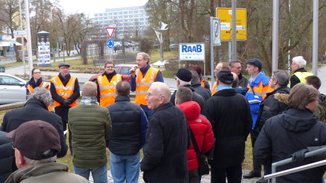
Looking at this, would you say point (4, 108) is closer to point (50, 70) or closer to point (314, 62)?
point (314, 62)

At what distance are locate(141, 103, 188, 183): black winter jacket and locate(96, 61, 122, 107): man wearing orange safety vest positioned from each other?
4.00 metres

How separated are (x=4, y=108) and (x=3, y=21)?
151 ft

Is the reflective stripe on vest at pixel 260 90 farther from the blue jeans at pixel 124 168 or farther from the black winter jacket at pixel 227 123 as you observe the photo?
the blue jeans at pixel 124 168

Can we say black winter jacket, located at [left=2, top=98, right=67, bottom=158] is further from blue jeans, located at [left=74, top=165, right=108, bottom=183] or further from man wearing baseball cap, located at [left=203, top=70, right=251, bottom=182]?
man wearing baseball cap, located at [left=203, top=70, right=251, bottom=182]

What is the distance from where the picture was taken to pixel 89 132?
5102 millimetres

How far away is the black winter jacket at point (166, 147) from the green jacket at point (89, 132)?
92 centimetres

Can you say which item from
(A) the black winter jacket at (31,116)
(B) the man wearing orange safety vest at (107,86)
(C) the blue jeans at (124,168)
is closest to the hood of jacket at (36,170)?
(A) the black winter jacket at (31,116)

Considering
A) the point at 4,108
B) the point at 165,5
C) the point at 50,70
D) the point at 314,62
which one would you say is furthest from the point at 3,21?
the point at 314,62

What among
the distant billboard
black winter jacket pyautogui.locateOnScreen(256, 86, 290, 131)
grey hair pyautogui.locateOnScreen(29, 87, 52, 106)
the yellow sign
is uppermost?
the yellow sign

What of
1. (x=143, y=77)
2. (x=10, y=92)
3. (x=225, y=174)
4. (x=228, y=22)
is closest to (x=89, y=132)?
(x=225, y=174)

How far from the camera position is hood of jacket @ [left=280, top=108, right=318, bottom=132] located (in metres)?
3.83

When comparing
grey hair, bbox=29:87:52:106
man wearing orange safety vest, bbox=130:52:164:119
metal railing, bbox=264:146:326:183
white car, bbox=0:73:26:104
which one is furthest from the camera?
white car, bbox=0:73:26:104

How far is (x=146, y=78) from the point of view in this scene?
835cm

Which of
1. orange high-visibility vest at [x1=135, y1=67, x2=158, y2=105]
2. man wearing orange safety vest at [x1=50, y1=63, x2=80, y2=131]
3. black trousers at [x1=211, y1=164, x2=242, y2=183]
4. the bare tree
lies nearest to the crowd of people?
black trousers at [x1=211, y1=164, x2=242, y2=183]
